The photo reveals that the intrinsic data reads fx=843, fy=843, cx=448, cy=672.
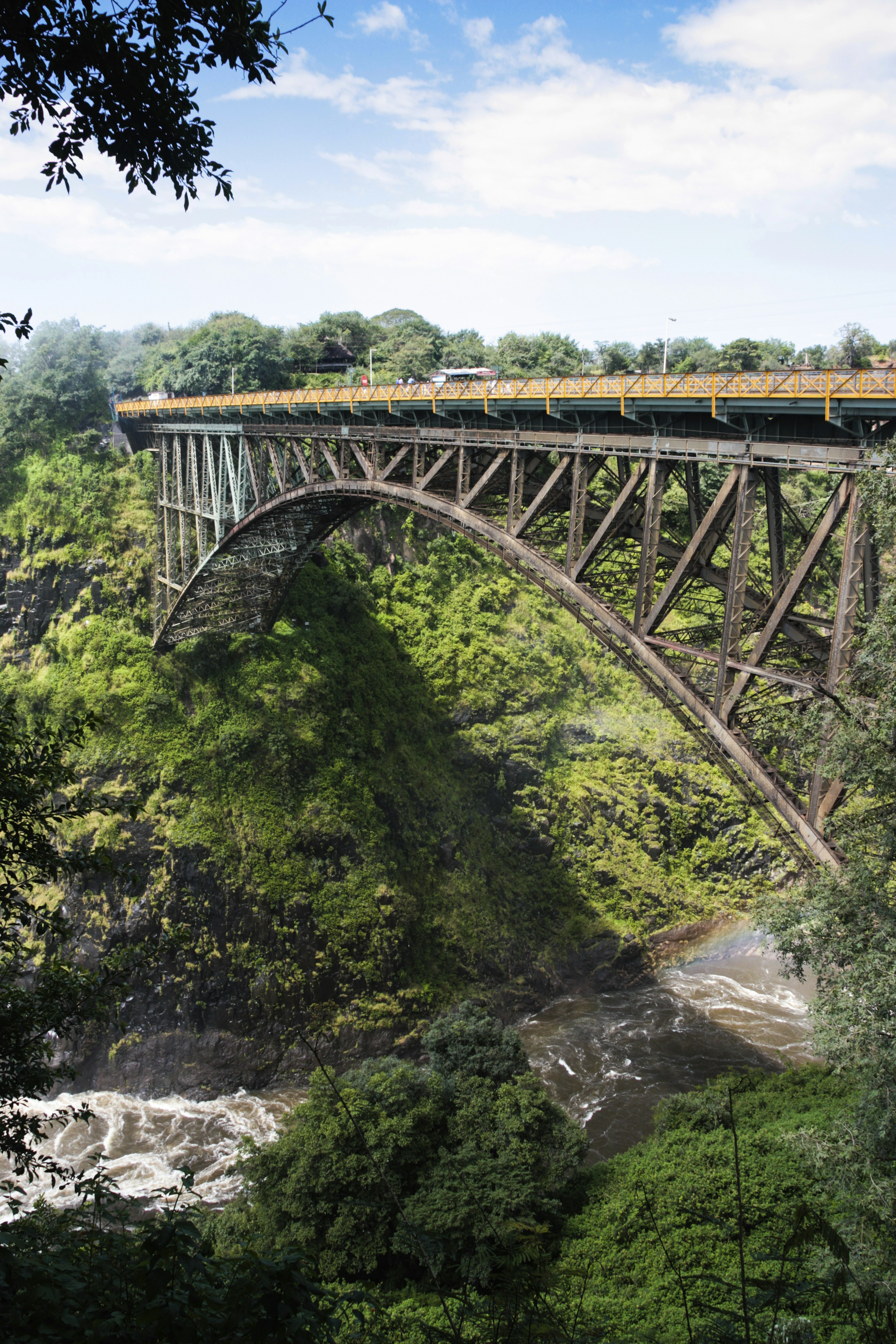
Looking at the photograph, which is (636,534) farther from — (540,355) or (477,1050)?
(540,355)

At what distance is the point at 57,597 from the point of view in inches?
1283

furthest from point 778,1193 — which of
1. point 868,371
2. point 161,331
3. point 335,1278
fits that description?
point 161,331

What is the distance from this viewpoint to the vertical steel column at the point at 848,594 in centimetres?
1130

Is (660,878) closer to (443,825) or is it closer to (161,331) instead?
(443,825)

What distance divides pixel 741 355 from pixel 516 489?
3151cm

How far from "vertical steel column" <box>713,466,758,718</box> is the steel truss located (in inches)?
1.2

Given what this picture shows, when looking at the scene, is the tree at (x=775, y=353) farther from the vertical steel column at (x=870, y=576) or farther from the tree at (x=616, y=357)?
the vertical steel column at (x=870, y=576)

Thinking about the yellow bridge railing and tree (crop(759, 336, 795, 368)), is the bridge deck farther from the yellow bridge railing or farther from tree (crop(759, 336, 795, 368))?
tree (crop(759, 336, 795, 368))

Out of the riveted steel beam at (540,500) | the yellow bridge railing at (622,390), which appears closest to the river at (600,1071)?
the riveted steel beam at (540,500)

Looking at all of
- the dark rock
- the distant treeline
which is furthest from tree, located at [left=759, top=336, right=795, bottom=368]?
the dark rock

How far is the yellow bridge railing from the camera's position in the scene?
1198 cm

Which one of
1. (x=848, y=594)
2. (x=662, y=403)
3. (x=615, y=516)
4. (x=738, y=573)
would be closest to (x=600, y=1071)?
(x=615, y=516)

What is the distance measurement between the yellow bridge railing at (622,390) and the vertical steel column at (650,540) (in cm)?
135

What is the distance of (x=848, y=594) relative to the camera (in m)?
11.4
